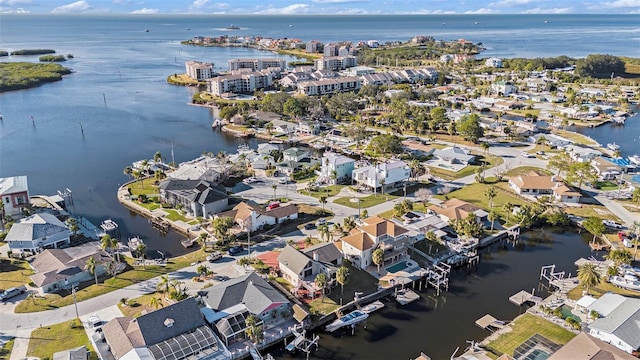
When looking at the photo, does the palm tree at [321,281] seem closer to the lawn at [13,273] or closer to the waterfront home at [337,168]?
the lawn at [13,273]

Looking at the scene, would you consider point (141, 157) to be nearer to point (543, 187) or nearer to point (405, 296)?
point (405, 296)

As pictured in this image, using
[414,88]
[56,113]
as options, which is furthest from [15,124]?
[414,88]

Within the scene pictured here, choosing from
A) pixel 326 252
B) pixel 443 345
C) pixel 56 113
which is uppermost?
pixel 56 113

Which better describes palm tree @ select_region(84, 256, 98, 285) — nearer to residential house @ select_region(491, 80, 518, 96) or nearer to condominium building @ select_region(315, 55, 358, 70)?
residential house @ select_region(491, 80, 518, 96)

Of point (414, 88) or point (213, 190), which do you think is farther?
point (414, 88)

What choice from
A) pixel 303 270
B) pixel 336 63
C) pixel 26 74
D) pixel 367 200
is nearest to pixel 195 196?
pixel 303 270

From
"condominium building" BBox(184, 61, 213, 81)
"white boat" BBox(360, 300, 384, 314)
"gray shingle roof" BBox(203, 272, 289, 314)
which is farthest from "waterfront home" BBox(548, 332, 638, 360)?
"condominium building" BBox(184, 61, 213, 81)

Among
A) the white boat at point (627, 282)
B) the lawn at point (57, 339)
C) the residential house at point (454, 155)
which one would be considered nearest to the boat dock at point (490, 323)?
the white boat at point (627, 282)

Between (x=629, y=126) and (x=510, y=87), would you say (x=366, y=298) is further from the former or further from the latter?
(x=510, y=87)
